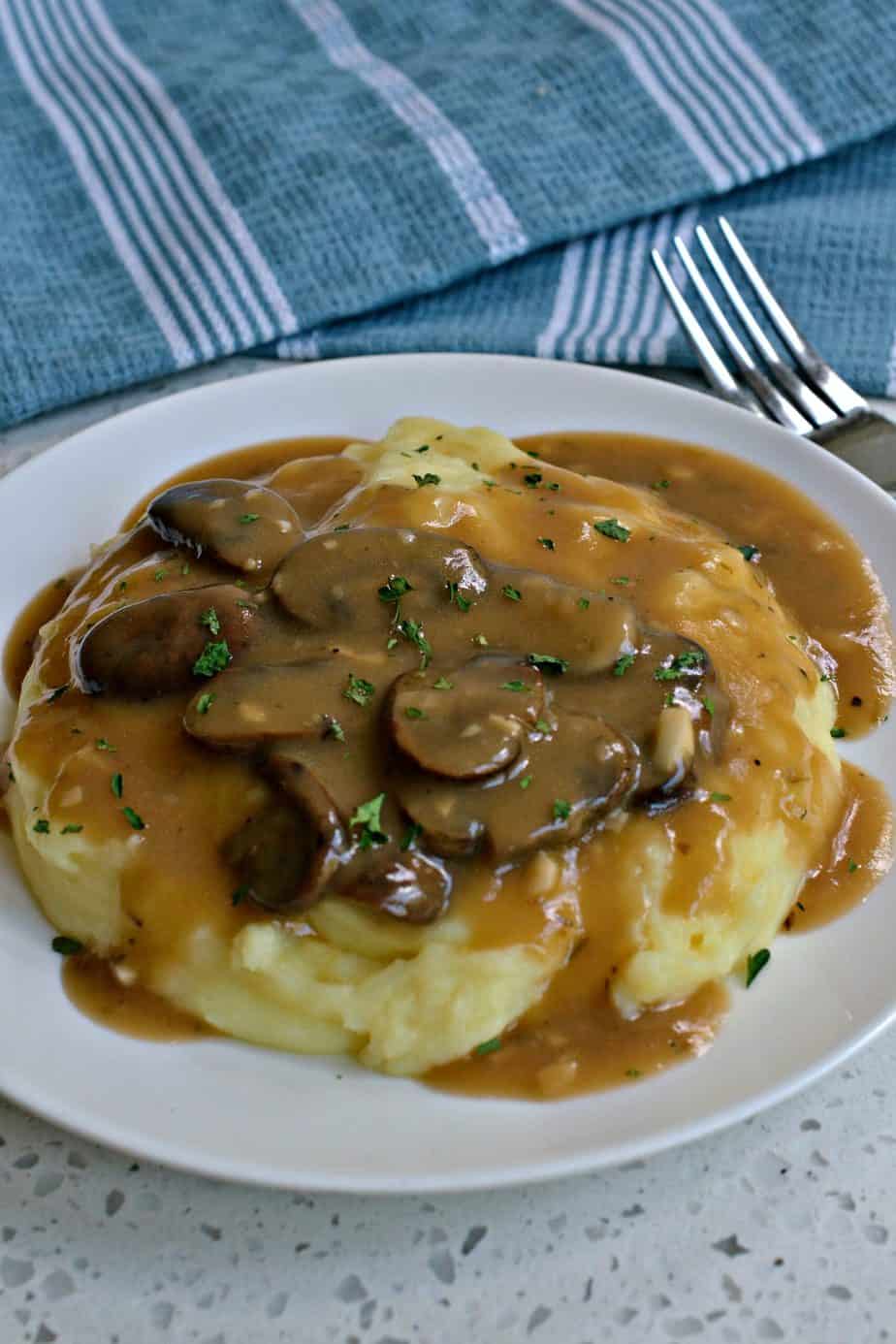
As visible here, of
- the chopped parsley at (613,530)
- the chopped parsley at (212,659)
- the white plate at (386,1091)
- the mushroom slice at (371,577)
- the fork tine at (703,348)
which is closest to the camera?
the white plate at (386,1091)

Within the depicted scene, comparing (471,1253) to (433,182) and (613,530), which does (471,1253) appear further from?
(433,182)

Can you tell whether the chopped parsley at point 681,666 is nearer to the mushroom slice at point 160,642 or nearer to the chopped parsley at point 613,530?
the chopped parsley at point 613,530

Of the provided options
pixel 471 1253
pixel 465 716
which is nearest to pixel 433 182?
pixel 465 716

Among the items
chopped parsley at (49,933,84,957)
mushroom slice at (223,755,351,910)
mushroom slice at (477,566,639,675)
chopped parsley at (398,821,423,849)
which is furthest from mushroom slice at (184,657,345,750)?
chopped parsley at (49,933,84,957)

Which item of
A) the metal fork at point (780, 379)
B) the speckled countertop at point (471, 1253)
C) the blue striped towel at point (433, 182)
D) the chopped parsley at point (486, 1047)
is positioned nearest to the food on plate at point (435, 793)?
the chopped parsley at point (486, 1047)

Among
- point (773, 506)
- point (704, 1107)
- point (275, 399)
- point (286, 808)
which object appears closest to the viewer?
point (704, 1107)

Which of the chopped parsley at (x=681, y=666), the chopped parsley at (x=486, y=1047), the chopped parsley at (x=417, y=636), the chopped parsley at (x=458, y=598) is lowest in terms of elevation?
the chopped parsley at (x=486, y=1047)

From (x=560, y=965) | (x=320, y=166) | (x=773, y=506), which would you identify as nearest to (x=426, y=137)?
(x=320, y=166)

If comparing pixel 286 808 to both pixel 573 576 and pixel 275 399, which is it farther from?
pixel 275 399

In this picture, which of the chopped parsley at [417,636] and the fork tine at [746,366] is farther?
the fork tine at [746,366]
